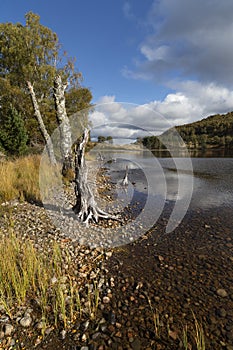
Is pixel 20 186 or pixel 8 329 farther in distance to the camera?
pixel 20 186

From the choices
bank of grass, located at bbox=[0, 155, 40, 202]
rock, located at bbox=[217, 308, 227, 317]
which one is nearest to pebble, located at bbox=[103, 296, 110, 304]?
rock, located at bbox=[217, 308, 227, 317]

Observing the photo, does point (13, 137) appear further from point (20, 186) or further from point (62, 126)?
point (20, 186)

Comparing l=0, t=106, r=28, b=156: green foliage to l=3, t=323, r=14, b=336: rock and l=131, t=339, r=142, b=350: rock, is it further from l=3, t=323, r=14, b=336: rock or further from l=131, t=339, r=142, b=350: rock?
l=131, t=339, r=142, b=350: rock

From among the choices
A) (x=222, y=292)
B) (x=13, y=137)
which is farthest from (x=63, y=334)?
(x=13, y=137)

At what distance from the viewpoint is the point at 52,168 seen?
38.6 ft

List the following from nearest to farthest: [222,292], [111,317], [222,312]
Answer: [111,317] < [222,312] < [222,292]

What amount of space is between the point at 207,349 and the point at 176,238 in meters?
3.37

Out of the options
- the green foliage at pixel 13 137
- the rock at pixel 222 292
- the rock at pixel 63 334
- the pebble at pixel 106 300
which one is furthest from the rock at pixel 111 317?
the green foliage at pixel 13 137

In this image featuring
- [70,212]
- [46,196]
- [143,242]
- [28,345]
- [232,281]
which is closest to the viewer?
[28,345]

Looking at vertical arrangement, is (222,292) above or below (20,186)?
below

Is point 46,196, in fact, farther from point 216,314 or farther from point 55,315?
point 216,314

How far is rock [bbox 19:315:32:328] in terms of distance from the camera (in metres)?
3.00

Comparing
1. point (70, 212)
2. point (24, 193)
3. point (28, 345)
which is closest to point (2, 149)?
point (24, 193)

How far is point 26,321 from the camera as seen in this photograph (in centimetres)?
303
